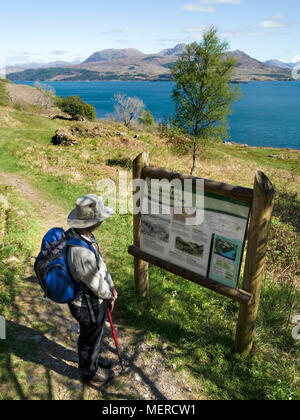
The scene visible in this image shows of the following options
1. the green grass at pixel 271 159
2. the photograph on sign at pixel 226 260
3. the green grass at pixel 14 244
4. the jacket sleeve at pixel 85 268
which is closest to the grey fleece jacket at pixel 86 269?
the jacket sleeve at pixel 85 268

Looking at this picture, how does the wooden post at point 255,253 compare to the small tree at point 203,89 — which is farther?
the small tree at point 203,89

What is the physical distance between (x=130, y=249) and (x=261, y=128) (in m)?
124

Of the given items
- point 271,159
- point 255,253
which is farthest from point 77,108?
point 255,253

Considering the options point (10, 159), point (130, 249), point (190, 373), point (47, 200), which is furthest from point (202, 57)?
point (190, 373)

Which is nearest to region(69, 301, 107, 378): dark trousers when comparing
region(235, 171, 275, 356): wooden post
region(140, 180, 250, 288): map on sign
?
region(140, 180, 250, 288): map on sign

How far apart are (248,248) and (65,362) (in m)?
3.44

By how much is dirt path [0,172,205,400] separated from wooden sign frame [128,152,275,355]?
4.23ft

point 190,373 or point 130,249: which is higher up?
point 130,249

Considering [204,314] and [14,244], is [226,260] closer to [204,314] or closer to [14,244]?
[204,314]

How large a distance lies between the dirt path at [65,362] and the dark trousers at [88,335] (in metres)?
0.33

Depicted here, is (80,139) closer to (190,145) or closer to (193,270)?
(190,145)

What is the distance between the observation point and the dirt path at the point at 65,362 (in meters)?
4.15

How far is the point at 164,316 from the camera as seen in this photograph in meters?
5.79

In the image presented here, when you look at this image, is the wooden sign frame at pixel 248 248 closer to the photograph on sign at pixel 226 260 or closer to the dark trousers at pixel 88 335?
the photograph on sign at pixel 226 260
